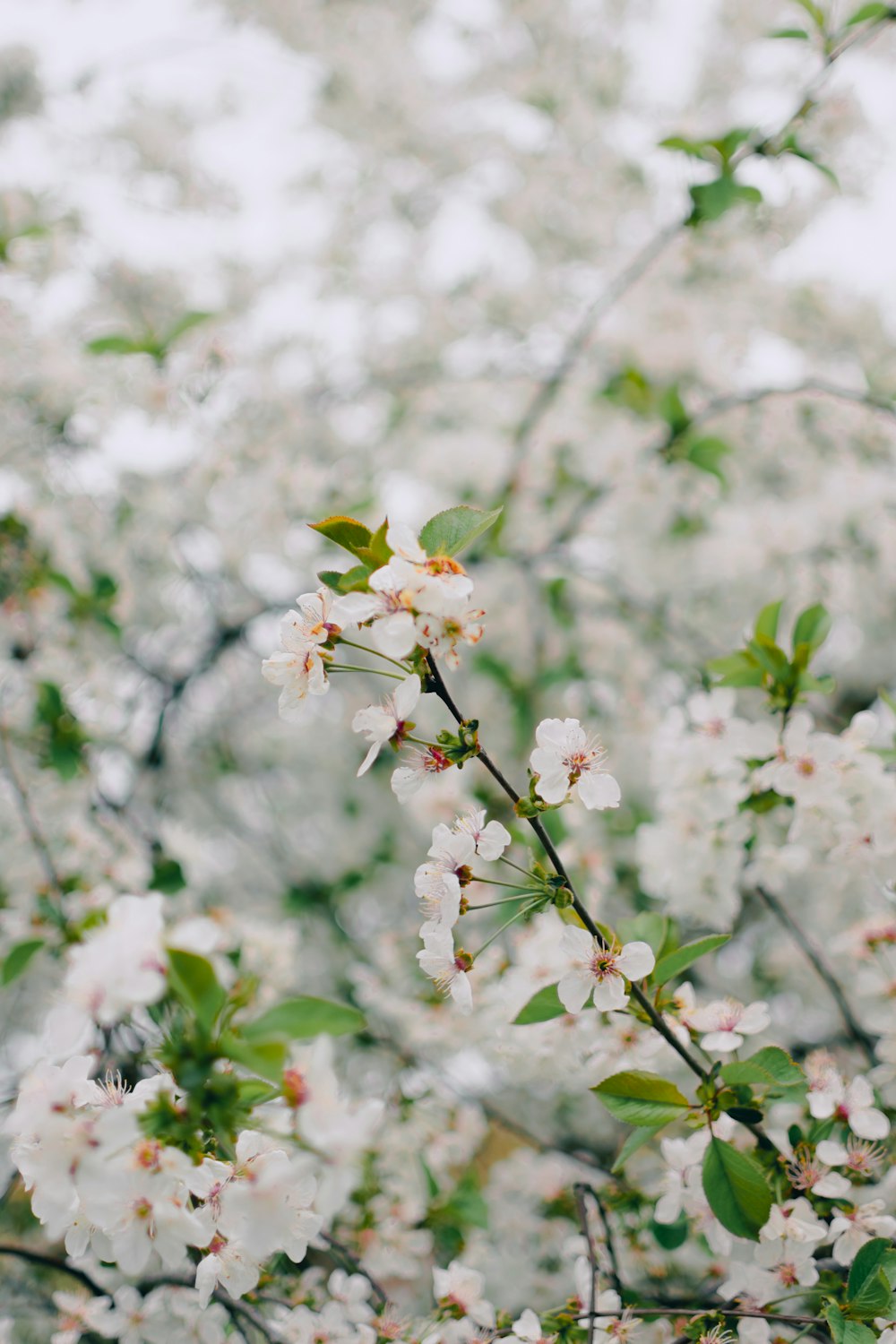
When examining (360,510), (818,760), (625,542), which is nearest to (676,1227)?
(818,760)

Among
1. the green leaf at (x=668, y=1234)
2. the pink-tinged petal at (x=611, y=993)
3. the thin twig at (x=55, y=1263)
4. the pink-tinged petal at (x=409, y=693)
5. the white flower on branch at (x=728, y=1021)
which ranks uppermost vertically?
the pink-tinged petal at (x=409, y=693)

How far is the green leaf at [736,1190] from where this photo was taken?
90cm

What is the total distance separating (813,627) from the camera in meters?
1.27

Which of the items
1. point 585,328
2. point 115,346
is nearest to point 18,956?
point 115,346

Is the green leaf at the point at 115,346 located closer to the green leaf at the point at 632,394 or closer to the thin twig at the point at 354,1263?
the green leaf at the point at 632,394

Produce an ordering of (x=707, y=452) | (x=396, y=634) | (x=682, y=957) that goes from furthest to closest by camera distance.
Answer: (x=707, y=452) → (x=682, y=957) → (x=396, y=634)

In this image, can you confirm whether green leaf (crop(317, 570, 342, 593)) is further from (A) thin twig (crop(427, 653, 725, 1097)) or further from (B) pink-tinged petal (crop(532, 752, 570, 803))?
(B) pink-tinged petal (crop(532, 752, 570, 803))

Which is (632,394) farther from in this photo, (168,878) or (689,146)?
(168,878)

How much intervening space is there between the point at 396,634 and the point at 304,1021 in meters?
0.32

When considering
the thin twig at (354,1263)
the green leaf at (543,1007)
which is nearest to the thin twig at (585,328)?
the green leaf at (543,1007)

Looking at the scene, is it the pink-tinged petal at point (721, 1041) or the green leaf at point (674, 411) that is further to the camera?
the green leaf at point (674, 411)

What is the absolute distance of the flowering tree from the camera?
0.82 m

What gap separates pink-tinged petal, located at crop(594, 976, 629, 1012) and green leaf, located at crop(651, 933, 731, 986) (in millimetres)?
101

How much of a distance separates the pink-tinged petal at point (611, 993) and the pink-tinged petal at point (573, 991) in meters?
0.01
